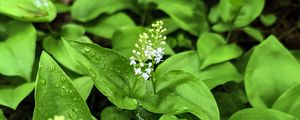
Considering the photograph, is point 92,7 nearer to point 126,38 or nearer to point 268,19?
point 126,38

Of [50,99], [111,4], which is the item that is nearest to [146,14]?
[111,4]

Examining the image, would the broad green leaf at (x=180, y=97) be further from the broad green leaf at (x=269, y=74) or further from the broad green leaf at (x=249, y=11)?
the broad green leaf at (x=249, y=11)

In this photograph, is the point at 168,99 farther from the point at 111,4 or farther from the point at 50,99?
the point at 111,4

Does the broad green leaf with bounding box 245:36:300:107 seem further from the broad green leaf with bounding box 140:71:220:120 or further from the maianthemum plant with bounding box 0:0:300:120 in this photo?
the broad green leaf with bounding box 140:71:220:120

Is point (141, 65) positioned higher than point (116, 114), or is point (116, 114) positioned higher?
point (141, 65)

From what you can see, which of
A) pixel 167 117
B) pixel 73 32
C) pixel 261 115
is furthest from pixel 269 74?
pixel 73 32

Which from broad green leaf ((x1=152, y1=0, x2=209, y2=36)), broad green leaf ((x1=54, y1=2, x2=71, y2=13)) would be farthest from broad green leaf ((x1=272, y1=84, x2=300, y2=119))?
broad green leaf ((x1=54, y1=2, x2=71, y2=13))

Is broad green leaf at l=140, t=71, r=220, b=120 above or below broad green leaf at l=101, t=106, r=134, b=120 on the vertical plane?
above

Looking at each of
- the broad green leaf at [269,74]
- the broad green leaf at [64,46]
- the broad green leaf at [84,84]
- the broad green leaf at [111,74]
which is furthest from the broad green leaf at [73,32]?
the broad green leaf at [269,74]
